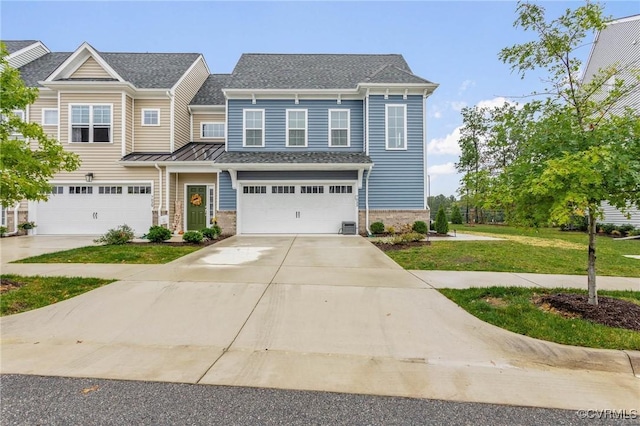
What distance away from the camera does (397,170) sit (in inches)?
555

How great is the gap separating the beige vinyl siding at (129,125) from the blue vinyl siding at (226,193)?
4.77 meters

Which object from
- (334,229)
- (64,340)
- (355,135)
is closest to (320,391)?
(64,340)

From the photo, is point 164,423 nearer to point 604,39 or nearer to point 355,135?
point 355,135

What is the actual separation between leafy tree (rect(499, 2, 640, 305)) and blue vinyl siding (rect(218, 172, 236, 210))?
11.7 meters

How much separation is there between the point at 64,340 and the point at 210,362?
1.99 metres

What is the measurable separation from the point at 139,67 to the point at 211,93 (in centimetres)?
386

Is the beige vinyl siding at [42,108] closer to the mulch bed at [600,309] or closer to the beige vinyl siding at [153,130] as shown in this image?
the beige vinyl siding at [153,130]

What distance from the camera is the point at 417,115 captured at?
13945mm

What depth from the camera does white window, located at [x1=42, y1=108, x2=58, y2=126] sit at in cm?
1439

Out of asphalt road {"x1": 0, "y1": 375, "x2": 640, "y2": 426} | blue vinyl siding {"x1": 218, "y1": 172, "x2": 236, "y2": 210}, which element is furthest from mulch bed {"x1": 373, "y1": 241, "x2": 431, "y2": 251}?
asphalt road {"x1": 0, "y1": 375, "x2": 640, "y2": 426}

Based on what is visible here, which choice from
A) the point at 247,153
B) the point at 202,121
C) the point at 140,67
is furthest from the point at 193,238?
the point at 140,67

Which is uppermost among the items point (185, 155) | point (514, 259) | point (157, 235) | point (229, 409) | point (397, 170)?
point (185, 155)

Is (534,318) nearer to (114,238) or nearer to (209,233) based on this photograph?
(209,233)

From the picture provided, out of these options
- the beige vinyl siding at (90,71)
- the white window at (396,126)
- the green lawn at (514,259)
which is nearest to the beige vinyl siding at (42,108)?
the beige vinyl siding at (90,71)
